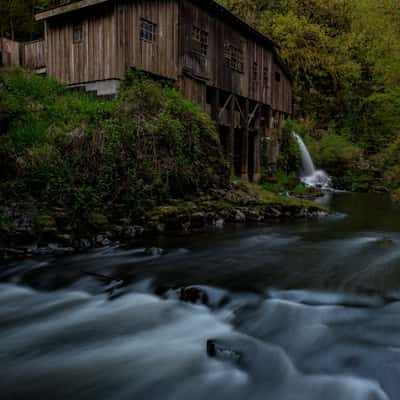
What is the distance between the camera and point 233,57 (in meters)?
16.4

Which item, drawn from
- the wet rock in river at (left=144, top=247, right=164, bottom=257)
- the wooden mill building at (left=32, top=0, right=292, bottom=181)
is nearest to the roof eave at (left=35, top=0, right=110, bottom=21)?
the wooden mill building at (left=32, top=0, right=292, bottom=181)

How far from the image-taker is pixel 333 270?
581 cm

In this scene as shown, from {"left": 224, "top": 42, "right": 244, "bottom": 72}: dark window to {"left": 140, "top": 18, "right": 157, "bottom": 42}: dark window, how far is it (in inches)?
146

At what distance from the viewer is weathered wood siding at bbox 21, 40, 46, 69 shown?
48.9 feet

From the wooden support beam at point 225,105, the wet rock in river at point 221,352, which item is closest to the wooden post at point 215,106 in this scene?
the wooden support beam at point 225,105

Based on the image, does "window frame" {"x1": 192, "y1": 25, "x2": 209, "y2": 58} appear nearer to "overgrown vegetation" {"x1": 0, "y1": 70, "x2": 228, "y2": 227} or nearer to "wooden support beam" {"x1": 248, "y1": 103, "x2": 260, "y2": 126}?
"overgrown vegetation" {"x1": 0, "y1": 70, "x2": 228, "y2": 227}

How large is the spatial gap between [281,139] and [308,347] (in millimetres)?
19363

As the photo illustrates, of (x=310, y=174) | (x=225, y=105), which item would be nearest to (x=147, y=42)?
(x=225, y=105)

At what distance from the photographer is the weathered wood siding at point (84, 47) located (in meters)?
12.2

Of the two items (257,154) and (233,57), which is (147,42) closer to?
(233,57)

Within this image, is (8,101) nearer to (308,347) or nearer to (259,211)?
(259,211)

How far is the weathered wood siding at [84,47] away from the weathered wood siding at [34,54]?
3.06 ft

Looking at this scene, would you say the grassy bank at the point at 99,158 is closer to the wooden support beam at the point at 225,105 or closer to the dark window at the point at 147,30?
the dark window at the point at 147,30

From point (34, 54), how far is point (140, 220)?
10263 mm
